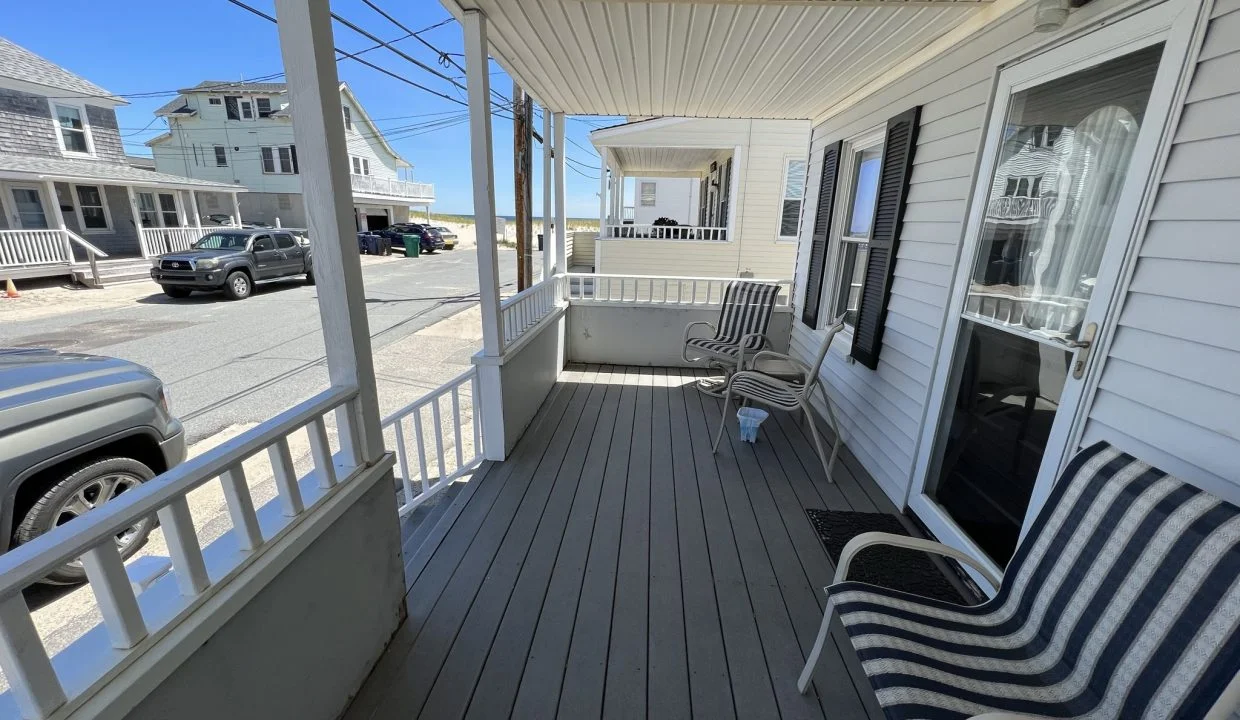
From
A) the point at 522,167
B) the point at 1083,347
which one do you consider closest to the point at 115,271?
the point at 522,167

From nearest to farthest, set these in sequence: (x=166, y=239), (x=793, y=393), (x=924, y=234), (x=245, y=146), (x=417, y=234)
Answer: (x=924, y=234), (x=793, y=393), (x=166, y=239), (x=245, y=146), (x=417, y=234)

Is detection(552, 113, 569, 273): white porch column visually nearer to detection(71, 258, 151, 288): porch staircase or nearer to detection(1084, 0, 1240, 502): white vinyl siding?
detection(1084, 0, 1240, 502): white vinyl siding

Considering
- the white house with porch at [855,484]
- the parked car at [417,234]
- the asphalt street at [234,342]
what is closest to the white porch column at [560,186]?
the white house with porch at [855,484]

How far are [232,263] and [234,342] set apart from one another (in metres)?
4.00

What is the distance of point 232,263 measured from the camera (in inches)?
368

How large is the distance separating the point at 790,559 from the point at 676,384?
7.78 feet

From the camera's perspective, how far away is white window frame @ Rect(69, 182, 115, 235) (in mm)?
11102

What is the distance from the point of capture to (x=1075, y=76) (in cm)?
163

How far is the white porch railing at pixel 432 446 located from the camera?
2316 millimetres

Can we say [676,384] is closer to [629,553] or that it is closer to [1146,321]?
[629,553]

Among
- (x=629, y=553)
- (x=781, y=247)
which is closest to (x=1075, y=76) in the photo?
(x=629, y=553)

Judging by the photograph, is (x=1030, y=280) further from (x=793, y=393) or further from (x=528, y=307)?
(x=528, y=307)

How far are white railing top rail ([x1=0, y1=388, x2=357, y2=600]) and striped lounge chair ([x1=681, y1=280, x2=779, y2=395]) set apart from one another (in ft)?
10.3

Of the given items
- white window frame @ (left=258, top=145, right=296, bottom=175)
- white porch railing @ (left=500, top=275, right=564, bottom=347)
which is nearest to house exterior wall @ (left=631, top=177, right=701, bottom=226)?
white window frame @ (left=258, top=145, right=296, bottom=175)
